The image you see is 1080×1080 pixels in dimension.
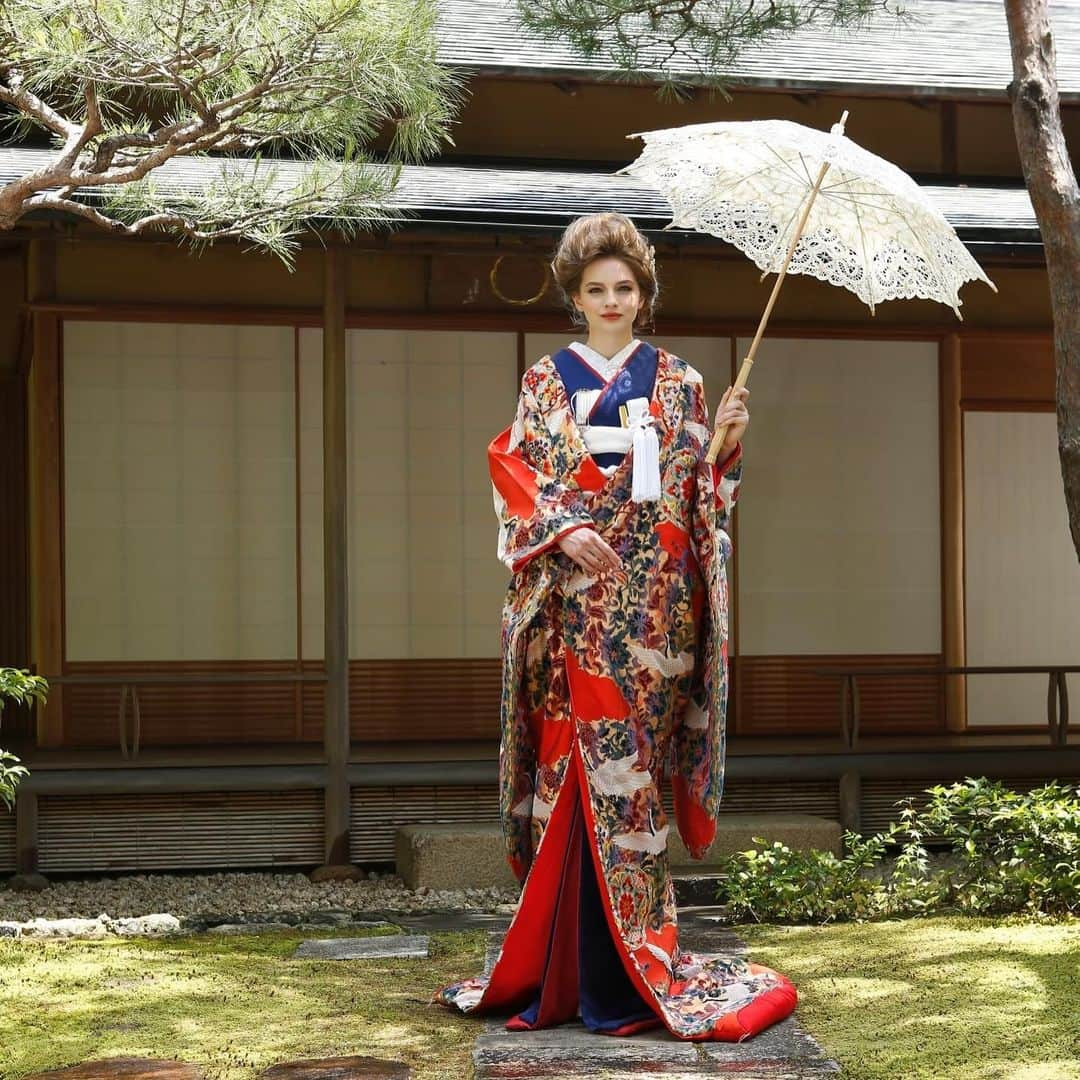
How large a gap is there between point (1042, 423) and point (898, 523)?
3.78 ft

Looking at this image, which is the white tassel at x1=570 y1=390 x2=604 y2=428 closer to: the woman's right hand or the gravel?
the woman's right hand

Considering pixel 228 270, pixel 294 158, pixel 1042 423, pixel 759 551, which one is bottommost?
pixel 759 551

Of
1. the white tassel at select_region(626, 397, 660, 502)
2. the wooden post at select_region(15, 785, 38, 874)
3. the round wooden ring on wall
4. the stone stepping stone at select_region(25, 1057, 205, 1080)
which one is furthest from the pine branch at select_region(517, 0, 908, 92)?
the stone stepping stone at select_region(25, 1057, 205, 1080)

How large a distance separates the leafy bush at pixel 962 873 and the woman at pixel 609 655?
165 centimetres

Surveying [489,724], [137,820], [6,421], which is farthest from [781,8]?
[6,421]

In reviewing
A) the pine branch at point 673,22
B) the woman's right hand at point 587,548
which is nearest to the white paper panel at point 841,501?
the pine branch at point 673,22

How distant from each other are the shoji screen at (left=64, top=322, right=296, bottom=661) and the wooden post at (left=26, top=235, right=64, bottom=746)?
58 mm

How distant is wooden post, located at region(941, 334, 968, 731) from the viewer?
9305mm

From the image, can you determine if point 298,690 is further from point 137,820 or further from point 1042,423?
point 1042,423

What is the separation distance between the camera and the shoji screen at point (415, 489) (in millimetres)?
8797

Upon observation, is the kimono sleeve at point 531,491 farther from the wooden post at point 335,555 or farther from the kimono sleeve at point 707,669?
the wooden post at point 335,555

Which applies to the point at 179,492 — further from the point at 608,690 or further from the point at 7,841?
the point at 608,690

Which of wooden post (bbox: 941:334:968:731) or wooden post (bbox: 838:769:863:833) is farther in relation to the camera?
wooden post (bbox: 941:334:968:731)

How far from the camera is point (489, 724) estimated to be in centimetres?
893
